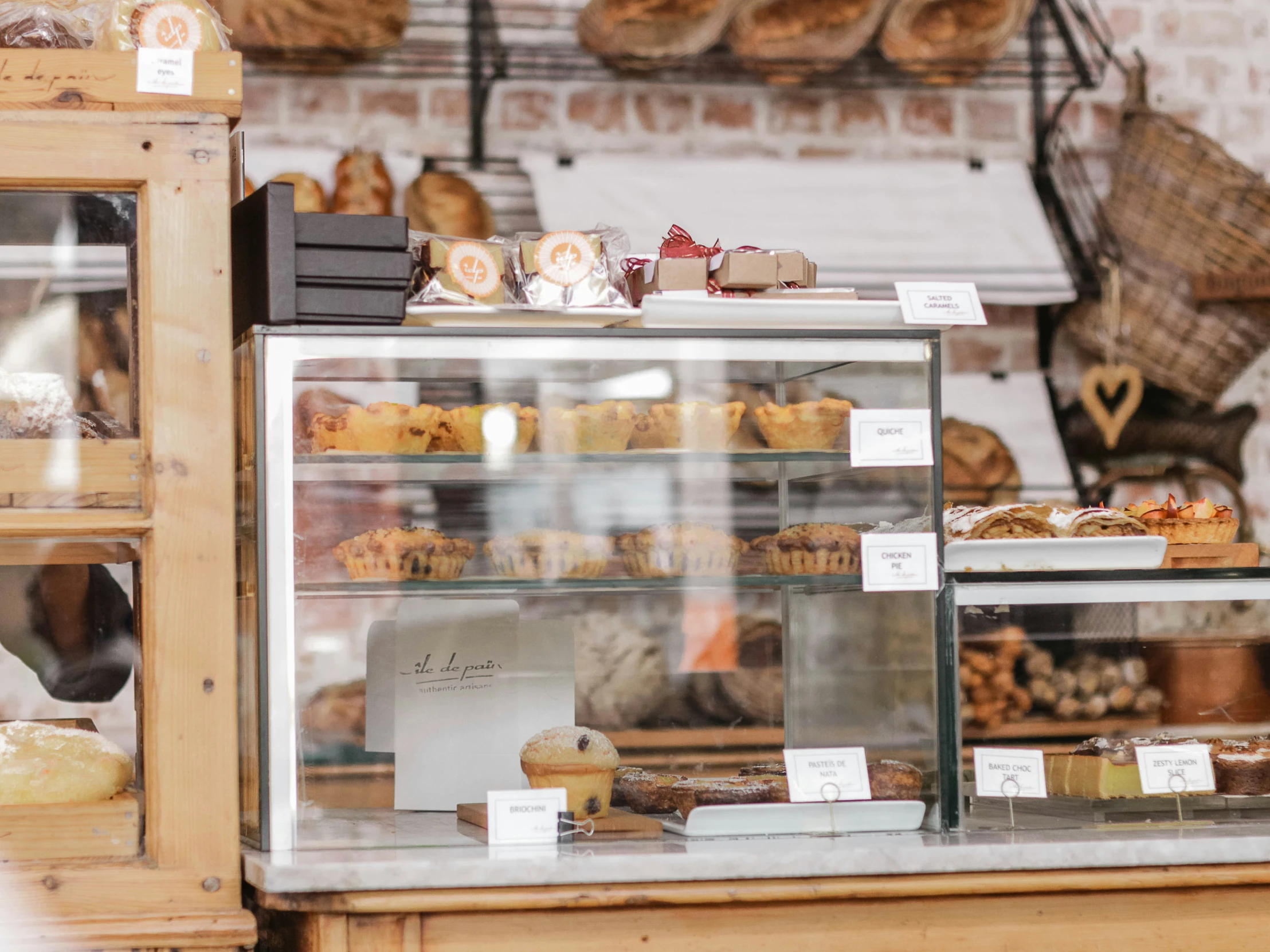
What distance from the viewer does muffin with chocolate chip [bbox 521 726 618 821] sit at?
1.74 metres

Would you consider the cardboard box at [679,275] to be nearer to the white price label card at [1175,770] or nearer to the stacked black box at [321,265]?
the stacked black box at [321,265]

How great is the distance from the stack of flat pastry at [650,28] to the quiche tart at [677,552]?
1659 millimetres

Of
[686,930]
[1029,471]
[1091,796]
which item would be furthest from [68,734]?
[1029,471]

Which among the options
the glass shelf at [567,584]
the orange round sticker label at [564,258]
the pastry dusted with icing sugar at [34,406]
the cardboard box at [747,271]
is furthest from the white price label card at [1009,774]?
the pastry dusted with icing sugar at [34,406]

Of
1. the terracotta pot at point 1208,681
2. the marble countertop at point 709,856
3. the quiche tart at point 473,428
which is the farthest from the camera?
the terracotta pot at point 1208,681

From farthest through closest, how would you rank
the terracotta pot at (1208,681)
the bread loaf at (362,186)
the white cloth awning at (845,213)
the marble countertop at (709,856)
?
the white cloth awning at (845,213) < the bread loaf at (362,186) < the terracotta pot at (1208,681) < the marble countertop at (709,856)

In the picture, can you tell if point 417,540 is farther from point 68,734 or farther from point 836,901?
point 836,901

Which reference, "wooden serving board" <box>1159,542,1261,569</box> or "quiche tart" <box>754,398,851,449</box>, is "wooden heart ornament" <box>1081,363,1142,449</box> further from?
"quiche tart" <box>754,398,851,449</box>

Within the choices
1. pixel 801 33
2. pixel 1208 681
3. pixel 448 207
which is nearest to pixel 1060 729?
pixel 1208 681

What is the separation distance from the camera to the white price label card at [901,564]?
5.80 feet

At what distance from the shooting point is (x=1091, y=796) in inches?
71.1

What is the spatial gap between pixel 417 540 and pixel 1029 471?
193 cm

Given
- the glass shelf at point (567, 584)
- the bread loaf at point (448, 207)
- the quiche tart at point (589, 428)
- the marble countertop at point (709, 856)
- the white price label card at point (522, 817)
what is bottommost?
the marble countertop at point (709, 856)

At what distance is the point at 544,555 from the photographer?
5.77 feet
